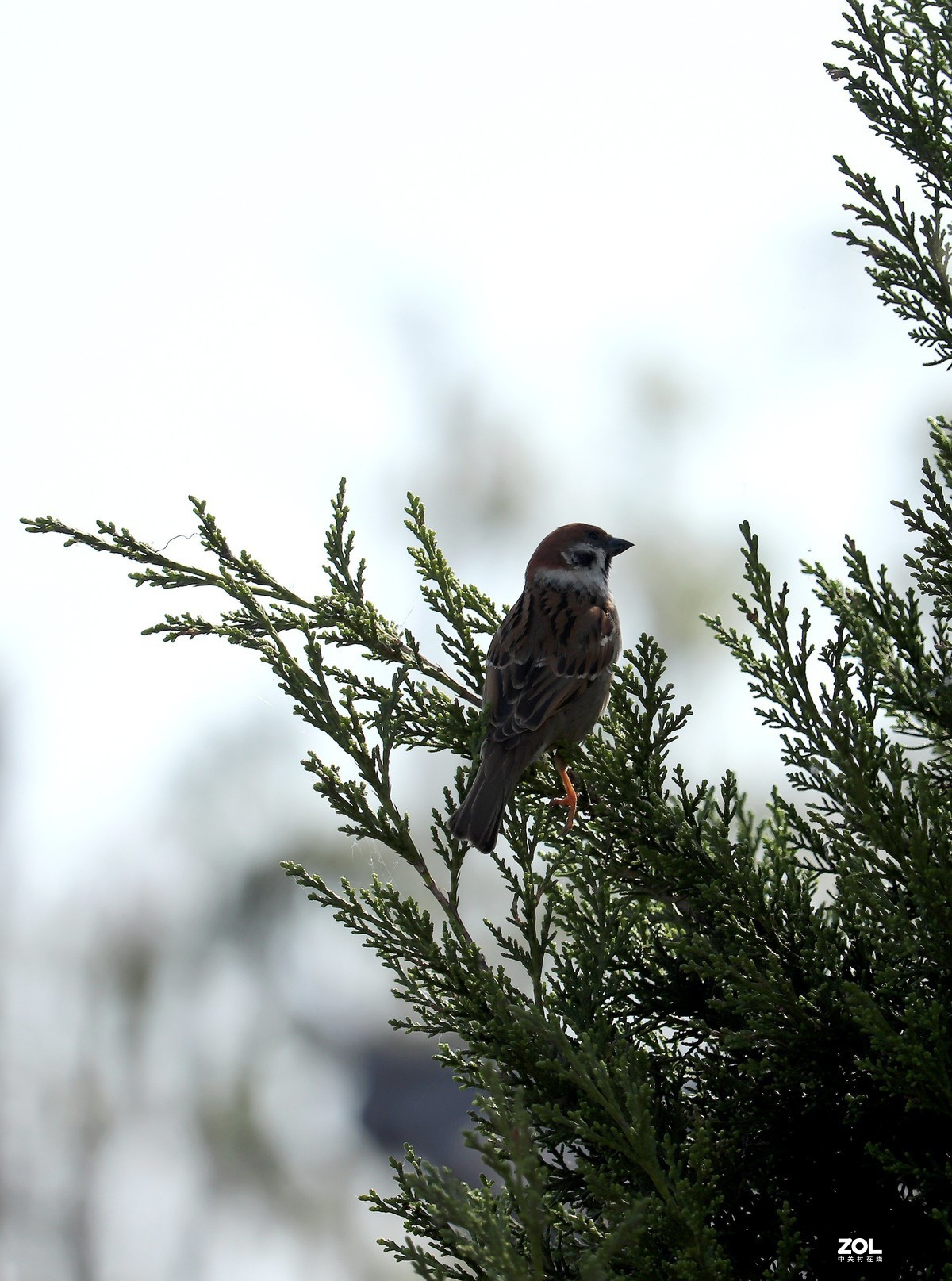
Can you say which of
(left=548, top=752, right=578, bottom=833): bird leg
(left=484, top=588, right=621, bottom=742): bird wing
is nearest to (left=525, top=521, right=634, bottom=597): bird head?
(left=484, top=588, right=621, bottom=742): bird wing

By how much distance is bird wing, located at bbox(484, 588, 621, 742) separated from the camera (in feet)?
11.6

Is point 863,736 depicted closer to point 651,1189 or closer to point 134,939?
point 651,1189

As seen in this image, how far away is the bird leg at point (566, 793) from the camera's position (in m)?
3.18

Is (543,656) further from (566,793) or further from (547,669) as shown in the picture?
(566,793)

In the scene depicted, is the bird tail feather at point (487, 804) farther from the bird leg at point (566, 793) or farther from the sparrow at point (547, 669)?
the bird leg at point (566, 793)

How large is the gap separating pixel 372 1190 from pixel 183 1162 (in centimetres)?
582

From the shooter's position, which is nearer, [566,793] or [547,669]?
[566,793]

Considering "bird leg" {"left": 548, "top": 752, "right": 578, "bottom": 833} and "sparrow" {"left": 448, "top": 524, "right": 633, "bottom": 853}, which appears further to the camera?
"sparrow" {"left": 448, "top": 524, "right": 633, "bottom": 853}

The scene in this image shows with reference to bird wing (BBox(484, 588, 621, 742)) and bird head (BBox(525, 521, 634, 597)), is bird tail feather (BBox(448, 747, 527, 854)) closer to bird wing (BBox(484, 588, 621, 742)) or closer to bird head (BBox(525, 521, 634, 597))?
bird wing (BBox(484, 588, 621, 742))

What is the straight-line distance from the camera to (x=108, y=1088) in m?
7.64

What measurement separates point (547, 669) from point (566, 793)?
425mm

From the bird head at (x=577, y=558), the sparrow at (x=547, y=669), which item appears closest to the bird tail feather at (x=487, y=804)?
the sparrow at (x=547, y=669)

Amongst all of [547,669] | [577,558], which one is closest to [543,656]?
[547,669]

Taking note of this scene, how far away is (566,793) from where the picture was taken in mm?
3629
